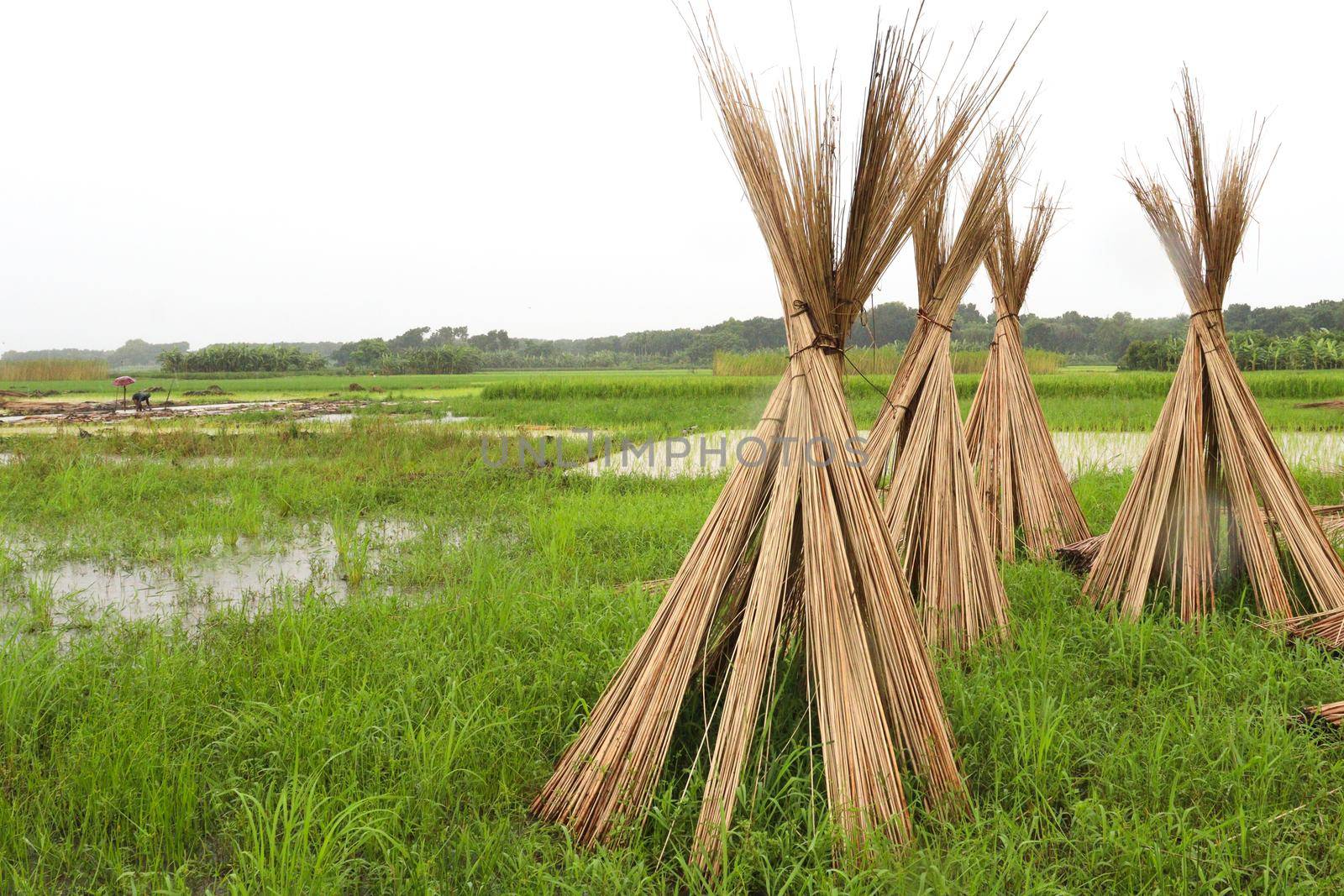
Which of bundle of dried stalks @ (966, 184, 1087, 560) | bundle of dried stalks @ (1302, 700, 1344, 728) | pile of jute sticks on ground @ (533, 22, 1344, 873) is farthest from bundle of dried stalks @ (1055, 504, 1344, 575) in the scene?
pile of jute sticks on ground @ (533, 22, 1344, 873)

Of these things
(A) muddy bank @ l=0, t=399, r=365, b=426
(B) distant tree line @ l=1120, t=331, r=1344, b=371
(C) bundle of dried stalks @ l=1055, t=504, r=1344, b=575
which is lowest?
(C) bundle of dried stalks @ l=1055, t=504, r=1344, b=575

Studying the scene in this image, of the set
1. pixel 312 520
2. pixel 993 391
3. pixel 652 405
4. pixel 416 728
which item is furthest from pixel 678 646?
pixel 652 405

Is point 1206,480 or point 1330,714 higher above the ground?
point 1206,480

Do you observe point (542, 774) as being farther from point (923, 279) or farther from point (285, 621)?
point (923, 279)

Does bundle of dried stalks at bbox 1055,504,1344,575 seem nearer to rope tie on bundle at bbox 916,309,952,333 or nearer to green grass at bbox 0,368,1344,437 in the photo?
rope tie on bundle at bbox 916,309,952,333

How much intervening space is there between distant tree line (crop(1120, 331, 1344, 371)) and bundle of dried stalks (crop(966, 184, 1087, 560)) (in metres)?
18.7

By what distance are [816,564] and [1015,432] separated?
2.79 m

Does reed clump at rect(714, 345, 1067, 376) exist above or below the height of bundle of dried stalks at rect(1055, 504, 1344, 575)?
above

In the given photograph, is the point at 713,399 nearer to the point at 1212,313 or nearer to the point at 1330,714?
the point at 1212,313

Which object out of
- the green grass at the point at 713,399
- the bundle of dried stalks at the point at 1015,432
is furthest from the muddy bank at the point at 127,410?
the bundle of dried stalks at the point at 1015,432

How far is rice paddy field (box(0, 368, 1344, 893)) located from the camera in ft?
5.20

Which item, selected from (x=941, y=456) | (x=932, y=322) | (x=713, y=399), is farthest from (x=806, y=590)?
(x=713, y=399)

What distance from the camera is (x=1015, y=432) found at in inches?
159

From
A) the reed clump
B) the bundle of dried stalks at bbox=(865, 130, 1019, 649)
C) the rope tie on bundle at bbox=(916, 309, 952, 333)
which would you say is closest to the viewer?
the bundle of dried stalks at bbox=(865, 130, 1019, 649)
